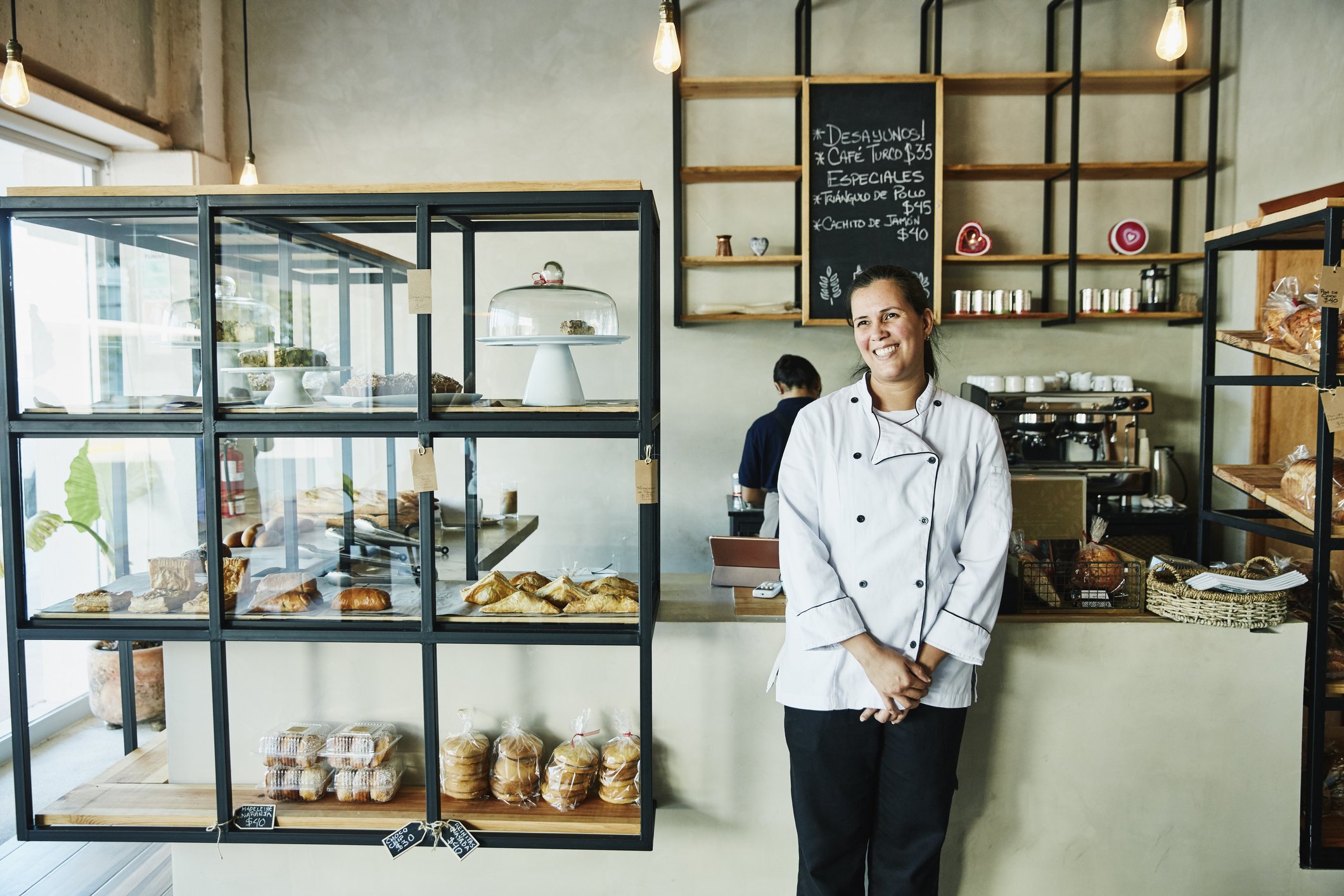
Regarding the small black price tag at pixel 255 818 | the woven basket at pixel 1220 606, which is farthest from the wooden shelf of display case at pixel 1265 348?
the small black price tag at pixel 255 818

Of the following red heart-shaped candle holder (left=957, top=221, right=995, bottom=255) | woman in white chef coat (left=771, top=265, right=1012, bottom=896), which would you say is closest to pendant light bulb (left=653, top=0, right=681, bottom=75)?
woman in white chef coat (left=771, top=265, right=1012, bottom=896)

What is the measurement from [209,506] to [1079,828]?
7.16 feet

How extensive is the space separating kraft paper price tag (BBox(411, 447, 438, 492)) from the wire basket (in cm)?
140

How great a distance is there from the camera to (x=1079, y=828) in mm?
2129

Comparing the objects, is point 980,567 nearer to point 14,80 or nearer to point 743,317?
point 743,317

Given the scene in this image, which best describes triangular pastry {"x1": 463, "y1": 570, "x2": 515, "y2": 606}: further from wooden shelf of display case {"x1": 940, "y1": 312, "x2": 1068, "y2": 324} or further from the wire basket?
wooden shelf of display case {"x1": 940, "y1": 312, "x2": 1068, "y2": 324}

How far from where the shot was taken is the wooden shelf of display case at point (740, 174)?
4148 mm

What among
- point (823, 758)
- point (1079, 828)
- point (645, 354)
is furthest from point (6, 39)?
point (1079, 828)

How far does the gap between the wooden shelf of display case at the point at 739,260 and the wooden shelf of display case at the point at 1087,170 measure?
838mm

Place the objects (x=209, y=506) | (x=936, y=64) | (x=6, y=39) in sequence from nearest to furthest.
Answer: (x=209, y=506) → (x=6, y=39) → (x=936, y=64)

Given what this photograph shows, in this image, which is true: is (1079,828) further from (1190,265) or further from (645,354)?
(1190,265)

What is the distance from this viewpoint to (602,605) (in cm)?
200

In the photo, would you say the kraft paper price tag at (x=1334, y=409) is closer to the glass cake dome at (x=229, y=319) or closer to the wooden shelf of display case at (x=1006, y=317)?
the wooden shelf of display case at (x=1006, y=317)

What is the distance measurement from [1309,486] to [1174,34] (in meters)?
1.88
